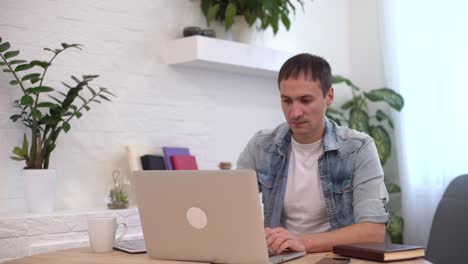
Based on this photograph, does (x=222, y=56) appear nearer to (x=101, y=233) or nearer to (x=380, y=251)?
(x=101, y=233)

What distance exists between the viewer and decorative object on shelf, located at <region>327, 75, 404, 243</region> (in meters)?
3.95

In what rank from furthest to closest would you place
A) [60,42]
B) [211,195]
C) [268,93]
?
[268,93]
[60,42]
[211,195]

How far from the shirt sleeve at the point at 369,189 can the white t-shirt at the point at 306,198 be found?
167 mm

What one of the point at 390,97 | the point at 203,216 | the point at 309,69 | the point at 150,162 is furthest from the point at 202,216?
the point at 390,97

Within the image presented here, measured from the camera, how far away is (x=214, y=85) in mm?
3676

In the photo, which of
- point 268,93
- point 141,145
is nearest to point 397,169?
point 268,93

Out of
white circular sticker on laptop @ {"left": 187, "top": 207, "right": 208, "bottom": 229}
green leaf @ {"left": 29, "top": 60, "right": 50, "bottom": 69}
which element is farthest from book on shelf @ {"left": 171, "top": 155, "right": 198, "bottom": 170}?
white circular sticker on laptop @ {"left": 187, "top": 207, "right": 208, "bottom": 229}

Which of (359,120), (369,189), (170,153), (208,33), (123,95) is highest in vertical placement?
(208,33)

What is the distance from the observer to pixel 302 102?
84.0 inches

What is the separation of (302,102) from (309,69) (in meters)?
0.12

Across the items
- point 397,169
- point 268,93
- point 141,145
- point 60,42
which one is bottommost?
point 397,169

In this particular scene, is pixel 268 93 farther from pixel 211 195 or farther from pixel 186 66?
pixel 211 195

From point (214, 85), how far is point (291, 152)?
145cm

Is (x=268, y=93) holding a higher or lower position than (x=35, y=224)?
higher
